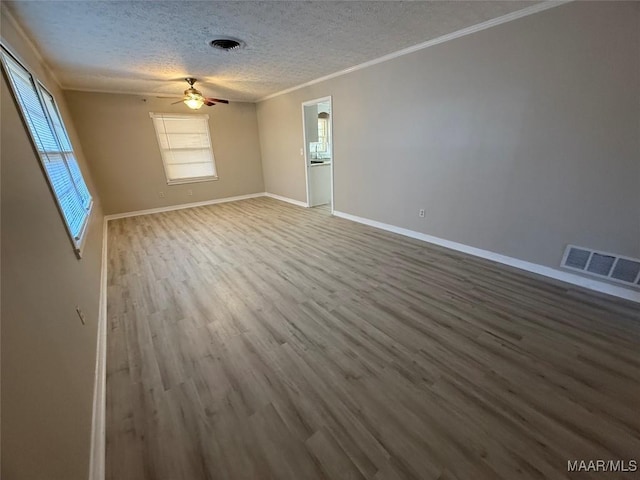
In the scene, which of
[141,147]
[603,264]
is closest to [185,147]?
[141,147]

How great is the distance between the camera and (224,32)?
2.51 metres

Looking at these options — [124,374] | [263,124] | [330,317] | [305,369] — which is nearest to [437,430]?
[305,369]

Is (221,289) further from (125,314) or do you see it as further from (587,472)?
(587,472)

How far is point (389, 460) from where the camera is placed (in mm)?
1186

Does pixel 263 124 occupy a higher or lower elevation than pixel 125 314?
higher

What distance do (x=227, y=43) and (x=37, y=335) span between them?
3032 millimetres

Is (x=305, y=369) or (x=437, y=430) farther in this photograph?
(x=305, y=369)

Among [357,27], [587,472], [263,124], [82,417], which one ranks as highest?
[357,27]

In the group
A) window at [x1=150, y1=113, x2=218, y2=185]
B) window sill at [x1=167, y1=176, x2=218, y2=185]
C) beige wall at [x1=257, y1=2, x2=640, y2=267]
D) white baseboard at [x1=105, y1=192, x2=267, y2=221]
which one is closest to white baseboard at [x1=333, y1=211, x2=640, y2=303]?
beige wall at [x1=257, y1=2, x2=640, y2=267]

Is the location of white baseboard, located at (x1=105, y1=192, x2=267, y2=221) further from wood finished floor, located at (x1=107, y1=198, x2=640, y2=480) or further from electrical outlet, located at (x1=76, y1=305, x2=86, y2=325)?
electrical outlet, located at (x1=76, y1=305, x2=86, y2=325)

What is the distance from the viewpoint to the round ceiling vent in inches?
106

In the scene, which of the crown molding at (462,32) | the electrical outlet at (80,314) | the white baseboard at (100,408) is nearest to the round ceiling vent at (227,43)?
the crown molding at (462,32)

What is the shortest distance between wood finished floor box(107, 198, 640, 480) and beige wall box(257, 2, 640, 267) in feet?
1.92

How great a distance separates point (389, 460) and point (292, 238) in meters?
3.10
